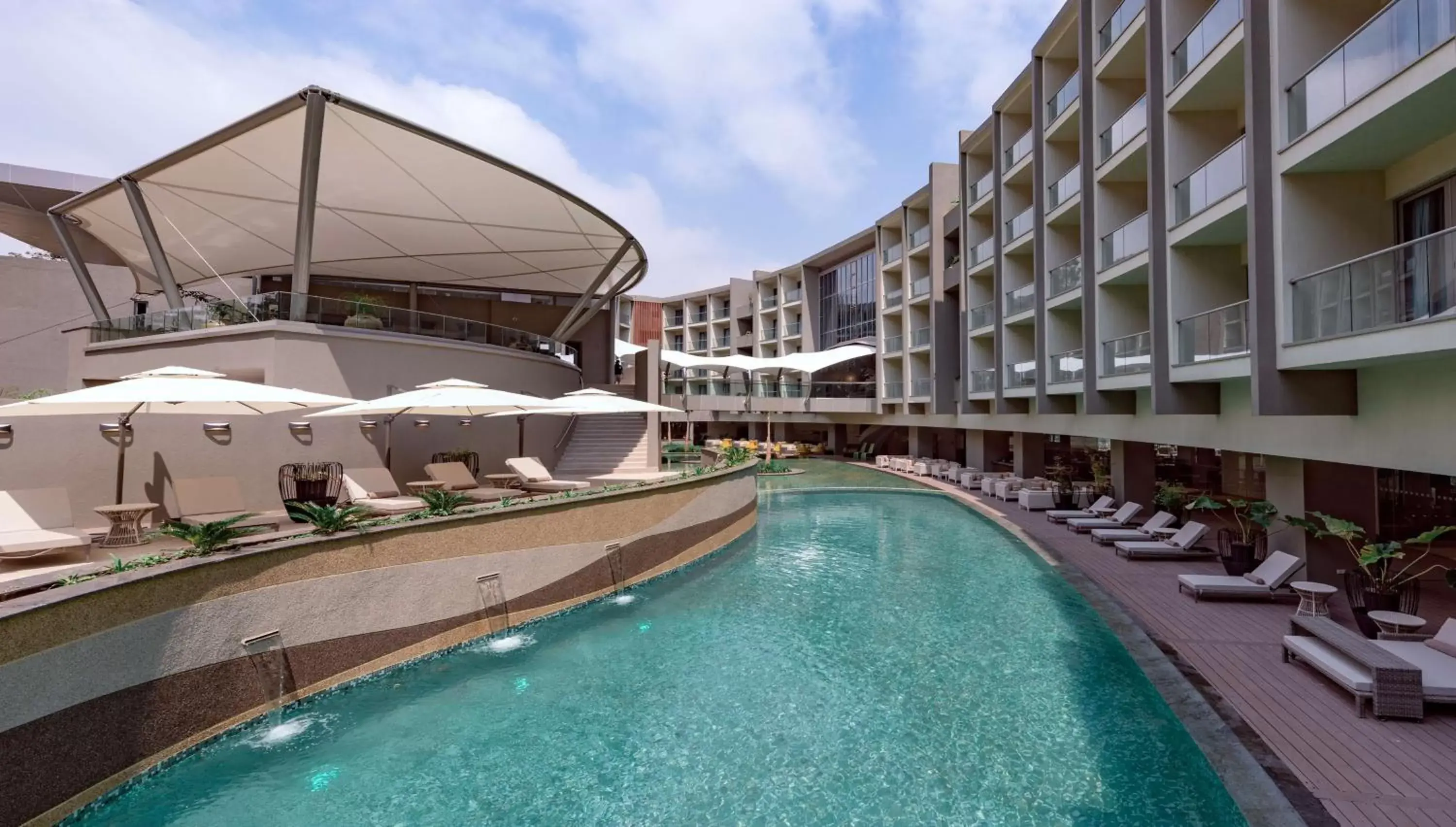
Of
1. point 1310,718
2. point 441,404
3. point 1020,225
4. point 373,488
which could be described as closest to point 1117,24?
point 1020,225

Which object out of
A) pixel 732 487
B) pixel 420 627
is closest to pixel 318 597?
pixel 420 627

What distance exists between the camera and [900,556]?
14273 millimetres

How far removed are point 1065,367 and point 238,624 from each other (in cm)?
1877

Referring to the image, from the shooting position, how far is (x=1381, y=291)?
692 cm

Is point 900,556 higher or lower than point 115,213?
lower

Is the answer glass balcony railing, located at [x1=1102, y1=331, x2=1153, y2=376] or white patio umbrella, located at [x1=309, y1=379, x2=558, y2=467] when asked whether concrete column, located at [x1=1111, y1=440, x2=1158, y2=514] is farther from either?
white patio umbrella, located at [x1=309, y1=379, x2=558, y2=467]

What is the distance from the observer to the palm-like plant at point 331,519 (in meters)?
7.39

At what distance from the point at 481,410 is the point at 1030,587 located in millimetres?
11740

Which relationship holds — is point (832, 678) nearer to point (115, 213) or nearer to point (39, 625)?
point (39, 625)

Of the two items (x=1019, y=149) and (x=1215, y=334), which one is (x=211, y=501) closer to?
(x=1215, y=334)

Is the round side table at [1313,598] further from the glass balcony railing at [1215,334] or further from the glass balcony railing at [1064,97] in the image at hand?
the glass balcony railing at [1064,97]

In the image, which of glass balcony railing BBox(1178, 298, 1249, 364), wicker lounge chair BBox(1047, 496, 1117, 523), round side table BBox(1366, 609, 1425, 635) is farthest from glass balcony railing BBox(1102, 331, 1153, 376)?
round side table BBox(1366, 609, 1425, 635)

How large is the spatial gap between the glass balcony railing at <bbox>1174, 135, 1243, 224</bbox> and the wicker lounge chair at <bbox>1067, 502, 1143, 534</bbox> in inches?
278

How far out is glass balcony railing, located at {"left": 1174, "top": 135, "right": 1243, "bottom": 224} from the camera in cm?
1025
